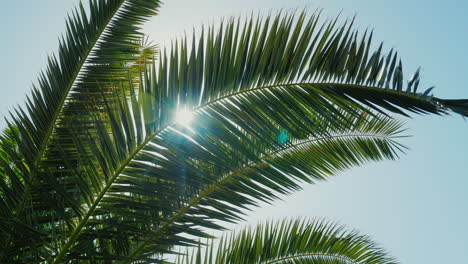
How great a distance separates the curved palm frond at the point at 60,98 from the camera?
2496mm

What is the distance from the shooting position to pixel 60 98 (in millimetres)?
2973

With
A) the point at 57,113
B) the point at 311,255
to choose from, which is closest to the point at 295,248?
the point at 311,255

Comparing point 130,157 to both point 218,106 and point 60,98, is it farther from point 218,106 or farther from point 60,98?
point 60,98

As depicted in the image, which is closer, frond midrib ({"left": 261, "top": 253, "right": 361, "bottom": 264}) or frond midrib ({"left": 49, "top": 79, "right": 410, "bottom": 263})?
frond midrib ({"left": 49, "top": 79, "right": 410, "bottom": 263})

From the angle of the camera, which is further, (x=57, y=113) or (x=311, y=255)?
(x=311, y=255)

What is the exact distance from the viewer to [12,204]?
8.62ft

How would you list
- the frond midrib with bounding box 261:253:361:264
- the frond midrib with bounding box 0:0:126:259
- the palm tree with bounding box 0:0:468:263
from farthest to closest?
the frond midrib with bounding box 261:253:361:264 < the frond midrib with bounding box 0:0:126:259 < the palm tree with bounding box 0:0:468:263

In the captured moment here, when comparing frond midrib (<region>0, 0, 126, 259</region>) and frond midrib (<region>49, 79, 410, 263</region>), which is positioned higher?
frond midrib (<region>0, 0, 126, 259</region>)

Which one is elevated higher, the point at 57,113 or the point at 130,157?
the point at 57,113

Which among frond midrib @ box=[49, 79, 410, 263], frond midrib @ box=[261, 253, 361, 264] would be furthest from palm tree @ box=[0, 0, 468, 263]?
frond midrib @ box=[261, 253, 361, 264]

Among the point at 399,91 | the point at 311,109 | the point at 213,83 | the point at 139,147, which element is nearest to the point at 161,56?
the point at 213,83

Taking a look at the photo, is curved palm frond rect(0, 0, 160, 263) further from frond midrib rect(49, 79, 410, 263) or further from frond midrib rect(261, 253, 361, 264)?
frond midrib rect(261, 253, 361, 264)

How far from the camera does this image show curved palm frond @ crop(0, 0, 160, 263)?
2.50 metres

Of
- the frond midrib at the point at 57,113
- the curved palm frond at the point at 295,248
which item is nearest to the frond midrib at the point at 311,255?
the curved palm frond at the point at 295,248
